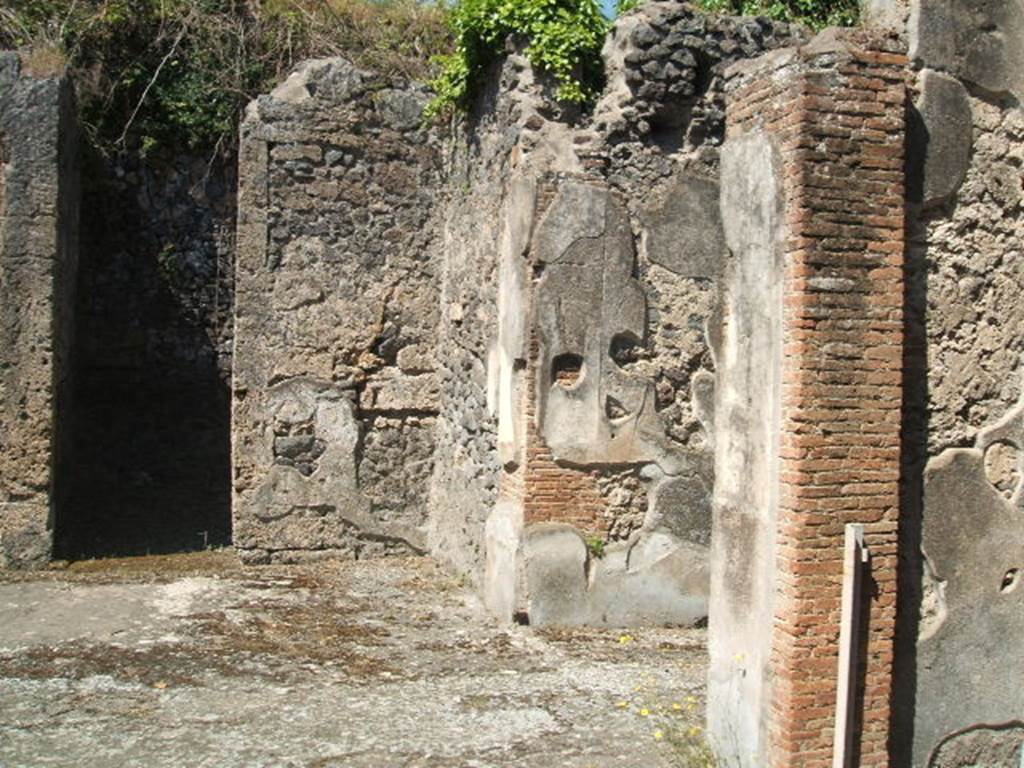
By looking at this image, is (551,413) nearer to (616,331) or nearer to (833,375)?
(616,331)

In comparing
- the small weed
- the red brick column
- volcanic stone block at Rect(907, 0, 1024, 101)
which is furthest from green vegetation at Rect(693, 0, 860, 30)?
the small weed

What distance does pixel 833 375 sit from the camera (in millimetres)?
4469

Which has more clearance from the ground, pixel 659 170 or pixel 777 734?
pixel 659 170

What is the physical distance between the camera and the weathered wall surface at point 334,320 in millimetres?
9250

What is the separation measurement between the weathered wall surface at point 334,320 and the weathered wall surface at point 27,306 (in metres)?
1.37

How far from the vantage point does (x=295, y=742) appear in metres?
5.35

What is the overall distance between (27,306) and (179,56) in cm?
287

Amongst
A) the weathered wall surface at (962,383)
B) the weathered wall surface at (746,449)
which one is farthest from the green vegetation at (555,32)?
the weathered wall surface at (962,383)

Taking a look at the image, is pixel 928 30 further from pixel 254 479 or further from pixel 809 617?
pixel 254 479

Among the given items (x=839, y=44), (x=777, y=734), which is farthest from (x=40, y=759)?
(x=839, y=44)

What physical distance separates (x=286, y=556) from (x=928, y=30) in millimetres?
6398

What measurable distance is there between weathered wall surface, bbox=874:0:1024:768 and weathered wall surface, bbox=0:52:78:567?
6400 millimetres

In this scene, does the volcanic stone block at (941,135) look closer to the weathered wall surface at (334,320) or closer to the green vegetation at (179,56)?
the weathered wall surface at (334,320)

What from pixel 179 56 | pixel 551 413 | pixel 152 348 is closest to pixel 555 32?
pixel 551 413
